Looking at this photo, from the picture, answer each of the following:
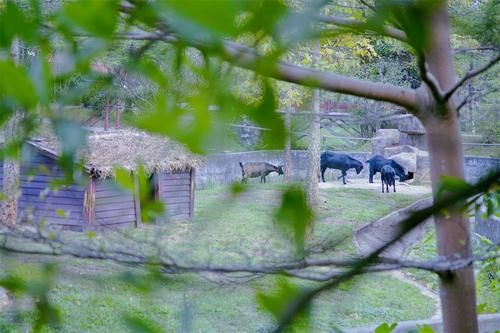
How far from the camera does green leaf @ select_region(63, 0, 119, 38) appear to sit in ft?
1.00

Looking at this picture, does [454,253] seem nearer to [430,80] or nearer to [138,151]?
[430,80]

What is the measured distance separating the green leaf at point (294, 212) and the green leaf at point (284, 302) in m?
0.05

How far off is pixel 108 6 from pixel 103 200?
843 cm

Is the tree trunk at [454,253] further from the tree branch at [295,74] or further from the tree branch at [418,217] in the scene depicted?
the tree branch at [418,217]

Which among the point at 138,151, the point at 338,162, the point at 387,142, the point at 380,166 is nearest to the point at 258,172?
the point at 138,151

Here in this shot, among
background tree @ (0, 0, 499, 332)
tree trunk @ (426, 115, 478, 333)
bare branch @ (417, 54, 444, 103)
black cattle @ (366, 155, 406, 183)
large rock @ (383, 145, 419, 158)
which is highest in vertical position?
large rock @ (383, 145, 419, 158)

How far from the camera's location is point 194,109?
13.9 inches

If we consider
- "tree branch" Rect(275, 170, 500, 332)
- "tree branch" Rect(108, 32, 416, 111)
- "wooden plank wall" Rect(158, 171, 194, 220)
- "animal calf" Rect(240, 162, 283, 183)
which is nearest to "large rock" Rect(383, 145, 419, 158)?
"wooden plank wall" Rect(158, 171, 194, 220)

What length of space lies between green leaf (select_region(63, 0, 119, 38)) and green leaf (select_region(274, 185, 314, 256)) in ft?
0.50

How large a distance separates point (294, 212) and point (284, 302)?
0.25ft

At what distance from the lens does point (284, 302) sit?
46cm

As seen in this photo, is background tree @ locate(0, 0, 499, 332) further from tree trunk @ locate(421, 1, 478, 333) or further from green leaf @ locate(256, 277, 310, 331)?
tree trunk @ locate(421, 1, 478, 333)

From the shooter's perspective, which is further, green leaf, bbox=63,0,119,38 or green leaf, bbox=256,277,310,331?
green leaf, bbox=256,277,310,331

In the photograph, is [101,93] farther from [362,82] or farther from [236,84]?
[362,82]
